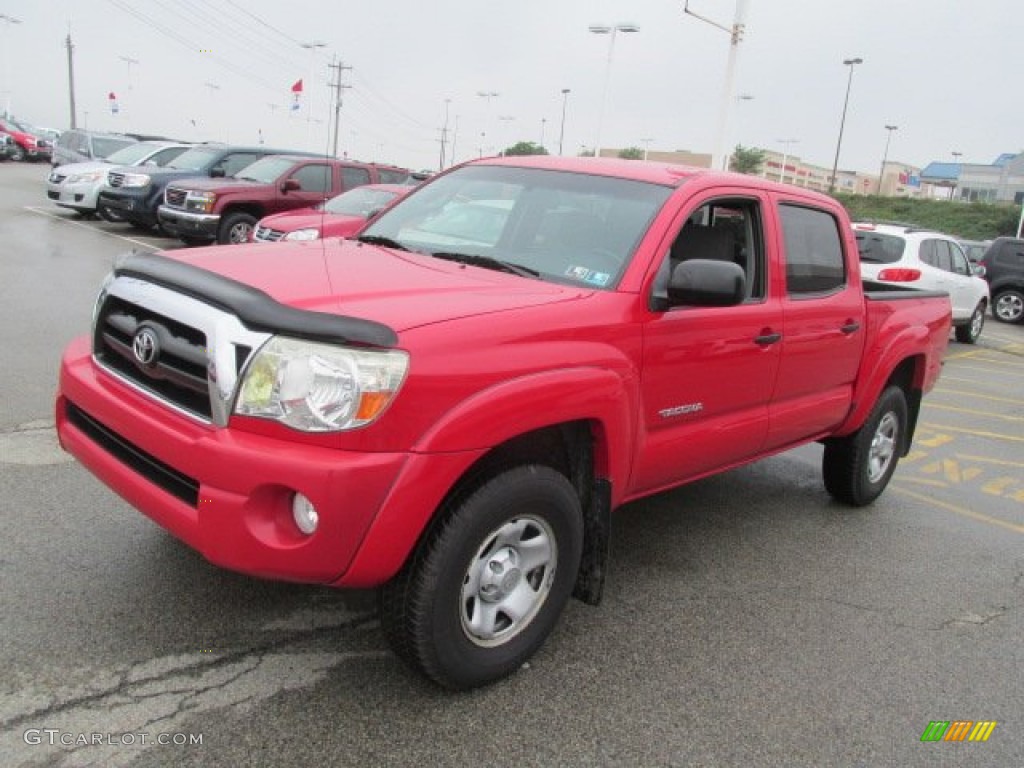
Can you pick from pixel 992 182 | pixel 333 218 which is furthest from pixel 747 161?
pixel 333 218

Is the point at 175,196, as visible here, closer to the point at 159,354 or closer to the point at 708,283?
the point at 159,354

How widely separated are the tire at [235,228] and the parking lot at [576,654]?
8299 millimetres

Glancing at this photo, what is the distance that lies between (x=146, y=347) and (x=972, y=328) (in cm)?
1510

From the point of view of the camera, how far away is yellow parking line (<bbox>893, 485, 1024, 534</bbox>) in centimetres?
529

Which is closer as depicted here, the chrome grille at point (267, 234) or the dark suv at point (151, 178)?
the chrome grille at point (267, 234)

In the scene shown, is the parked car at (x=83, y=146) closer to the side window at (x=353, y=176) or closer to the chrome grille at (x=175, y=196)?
the chrome grille at (x=175, y=196)

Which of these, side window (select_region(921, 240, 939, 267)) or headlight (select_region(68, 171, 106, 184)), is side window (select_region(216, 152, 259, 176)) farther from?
side window (select_region(921, 240, 939, 267))

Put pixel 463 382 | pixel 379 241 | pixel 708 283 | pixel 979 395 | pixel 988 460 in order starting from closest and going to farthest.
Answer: pixel 463 382 → pixel 708 283 → pixel 379 241 → pixel 988 460 → pixel 979 395

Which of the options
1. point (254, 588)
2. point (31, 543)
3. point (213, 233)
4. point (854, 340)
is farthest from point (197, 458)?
point (213, 233)

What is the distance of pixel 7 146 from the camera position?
33.2 metres

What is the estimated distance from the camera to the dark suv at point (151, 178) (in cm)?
1462

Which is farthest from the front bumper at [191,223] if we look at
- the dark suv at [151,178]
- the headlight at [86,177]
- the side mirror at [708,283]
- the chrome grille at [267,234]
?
the side mirror at [708,283]

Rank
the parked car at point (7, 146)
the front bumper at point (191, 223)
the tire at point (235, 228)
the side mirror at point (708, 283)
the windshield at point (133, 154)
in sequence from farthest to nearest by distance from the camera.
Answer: the parked car at point (7, 146) → the windshield at point (133, 154) → the tire at point (235, 228) → the front bumper at point (191, 223) → the side mirror at point (708, 283)

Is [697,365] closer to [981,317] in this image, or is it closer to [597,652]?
[597,652]
